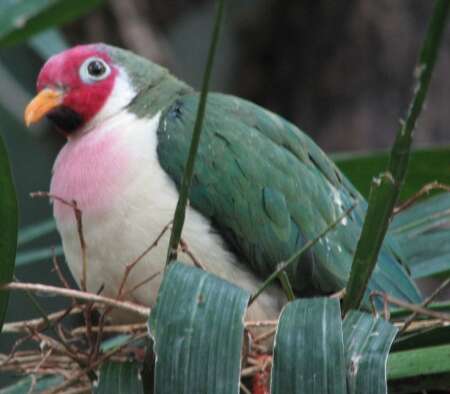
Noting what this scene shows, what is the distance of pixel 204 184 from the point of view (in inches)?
75.4

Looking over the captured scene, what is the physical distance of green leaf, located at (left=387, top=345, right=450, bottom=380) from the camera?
1.30 meters

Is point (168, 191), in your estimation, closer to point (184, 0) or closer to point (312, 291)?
point (312, 291)

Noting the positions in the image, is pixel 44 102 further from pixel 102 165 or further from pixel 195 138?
pixel 195 138

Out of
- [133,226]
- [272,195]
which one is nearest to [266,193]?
[272,195]

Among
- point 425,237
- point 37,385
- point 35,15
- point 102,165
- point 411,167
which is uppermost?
point 35,15

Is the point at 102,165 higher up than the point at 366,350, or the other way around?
the point at 102,165

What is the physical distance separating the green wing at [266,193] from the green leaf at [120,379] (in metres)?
0.52

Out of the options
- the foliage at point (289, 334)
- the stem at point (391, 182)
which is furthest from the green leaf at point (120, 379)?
the stem at point (391, 182)

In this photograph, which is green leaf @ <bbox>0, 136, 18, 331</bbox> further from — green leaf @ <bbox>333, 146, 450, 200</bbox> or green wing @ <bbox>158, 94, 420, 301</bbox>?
green leaf @ <bbox>333, 146, 450, 200</bbox>

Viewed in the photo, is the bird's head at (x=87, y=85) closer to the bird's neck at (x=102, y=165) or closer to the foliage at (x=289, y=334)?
the bird's neck at (x=102, y=165)

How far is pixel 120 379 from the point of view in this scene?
1.40 metres

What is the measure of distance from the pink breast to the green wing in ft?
0.29

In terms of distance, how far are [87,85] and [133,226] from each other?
1.47 ft

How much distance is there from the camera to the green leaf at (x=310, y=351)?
118cm
